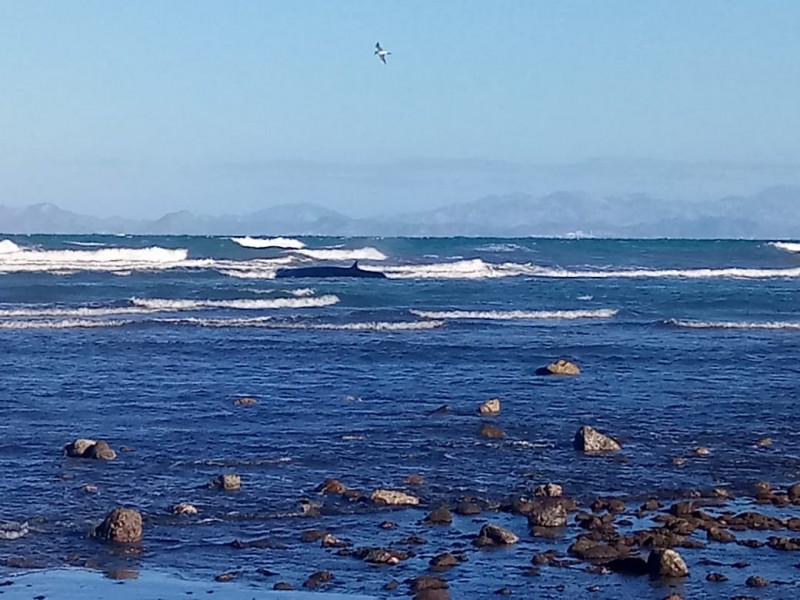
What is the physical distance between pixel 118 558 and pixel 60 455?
179 inches

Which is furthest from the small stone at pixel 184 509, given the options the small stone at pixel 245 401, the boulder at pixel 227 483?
the small stone at pixel 245 401

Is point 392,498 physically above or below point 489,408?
below

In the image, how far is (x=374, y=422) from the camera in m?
17.5

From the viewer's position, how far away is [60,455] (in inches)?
588

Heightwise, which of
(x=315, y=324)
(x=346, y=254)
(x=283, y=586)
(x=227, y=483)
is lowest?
(x=283, y=586)

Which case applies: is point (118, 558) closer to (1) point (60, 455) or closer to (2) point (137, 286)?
(1) point (60, 455)

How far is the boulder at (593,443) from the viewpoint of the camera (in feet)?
51.3

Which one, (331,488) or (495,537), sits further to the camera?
(331,488)

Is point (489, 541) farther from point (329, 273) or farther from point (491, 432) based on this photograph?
point (329, 273)

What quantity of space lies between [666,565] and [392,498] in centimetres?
355

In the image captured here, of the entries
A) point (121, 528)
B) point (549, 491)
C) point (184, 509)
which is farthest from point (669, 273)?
point (121, 528)

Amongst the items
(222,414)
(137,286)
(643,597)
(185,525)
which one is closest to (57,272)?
(137,286)

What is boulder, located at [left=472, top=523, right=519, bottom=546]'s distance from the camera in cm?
1127

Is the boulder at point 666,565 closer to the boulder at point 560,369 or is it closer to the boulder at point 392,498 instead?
the boulder at point 392,498
